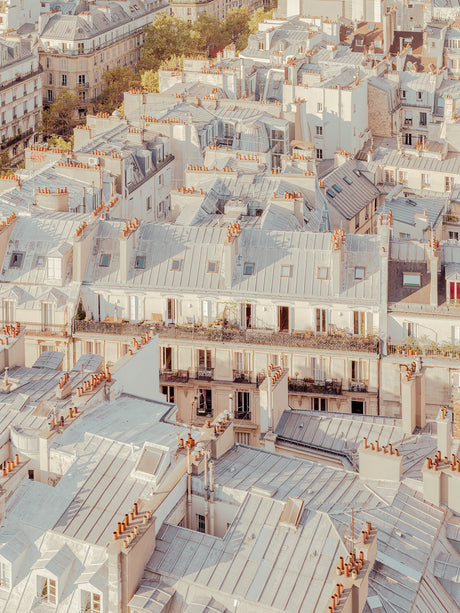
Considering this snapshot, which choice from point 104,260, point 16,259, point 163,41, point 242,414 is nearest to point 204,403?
point 242,414

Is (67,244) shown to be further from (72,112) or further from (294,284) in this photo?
(72,112)

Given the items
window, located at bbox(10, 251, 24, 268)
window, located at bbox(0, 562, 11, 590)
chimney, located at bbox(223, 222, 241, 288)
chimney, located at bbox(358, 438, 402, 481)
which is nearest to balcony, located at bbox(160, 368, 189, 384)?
chimney, located at bbox(223, 222, 241, 288)

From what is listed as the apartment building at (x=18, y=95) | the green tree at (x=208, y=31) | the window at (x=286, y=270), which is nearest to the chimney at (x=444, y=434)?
the window at (x=286, y=270)

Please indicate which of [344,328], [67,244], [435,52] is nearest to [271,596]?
[344,328]

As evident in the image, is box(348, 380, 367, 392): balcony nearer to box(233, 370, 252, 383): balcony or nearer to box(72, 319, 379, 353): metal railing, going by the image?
box(72, 319, 379, 353): metal railing

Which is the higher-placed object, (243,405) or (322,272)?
(322,272)

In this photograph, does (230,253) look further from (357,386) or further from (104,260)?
(357,386)

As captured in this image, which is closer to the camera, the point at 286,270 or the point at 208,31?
the point at 286,270
